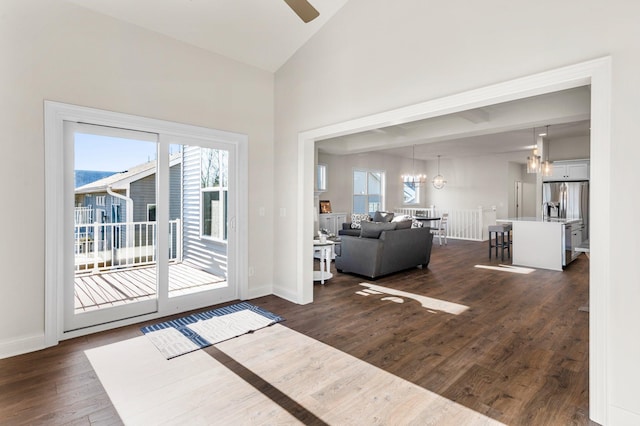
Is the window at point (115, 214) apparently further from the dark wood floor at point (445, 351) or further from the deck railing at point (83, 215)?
the dark wood floor at point (445, 351)

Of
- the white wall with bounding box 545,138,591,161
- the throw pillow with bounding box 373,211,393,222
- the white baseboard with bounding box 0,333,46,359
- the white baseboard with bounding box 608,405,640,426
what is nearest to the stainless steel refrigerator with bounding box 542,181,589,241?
the white wall with bounding box 545,138,591,161

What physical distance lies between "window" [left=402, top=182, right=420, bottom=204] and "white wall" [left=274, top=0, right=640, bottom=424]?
343 inches

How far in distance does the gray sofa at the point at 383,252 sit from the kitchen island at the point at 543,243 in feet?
6.62

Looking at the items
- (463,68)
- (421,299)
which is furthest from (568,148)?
(463,68)

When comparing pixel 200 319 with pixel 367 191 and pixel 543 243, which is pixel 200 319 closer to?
pixel 543 243

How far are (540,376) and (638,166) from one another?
5.48 ft

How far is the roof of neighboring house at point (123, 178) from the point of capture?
3.36 meters

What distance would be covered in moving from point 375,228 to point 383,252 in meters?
0.43

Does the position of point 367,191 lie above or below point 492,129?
below

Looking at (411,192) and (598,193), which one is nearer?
(598,193)

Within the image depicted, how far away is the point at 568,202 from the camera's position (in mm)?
7953

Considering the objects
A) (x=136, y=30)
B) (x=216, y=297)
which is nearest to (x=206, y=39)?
(x=136, y=30)

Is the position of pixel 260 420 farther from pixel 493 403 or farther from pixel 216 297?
pixel 216 297

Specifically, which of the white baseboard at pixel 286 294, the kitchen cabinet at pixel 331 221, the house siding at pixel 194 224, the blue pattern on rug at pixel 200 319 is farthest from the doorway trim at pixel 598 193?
the kitchen cabinet at pixel 331 221
